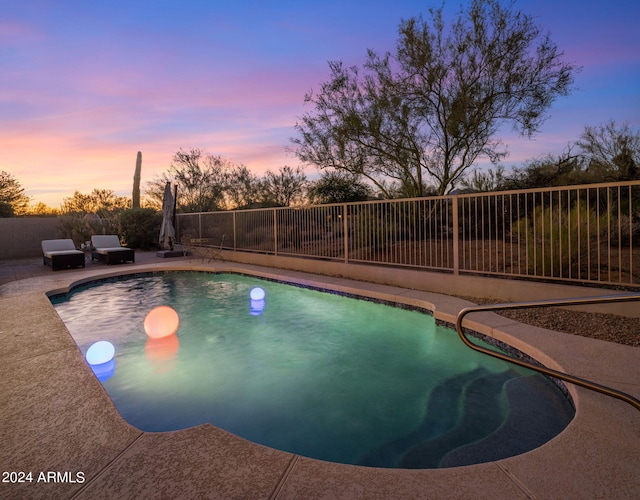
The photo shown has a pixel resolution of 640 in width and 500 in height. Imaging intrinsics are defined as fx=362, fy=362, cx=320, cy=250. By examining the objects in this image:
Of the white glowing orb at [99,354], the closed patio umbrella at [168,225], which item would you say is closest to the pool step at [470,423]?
the white glowing orb at [99,354]

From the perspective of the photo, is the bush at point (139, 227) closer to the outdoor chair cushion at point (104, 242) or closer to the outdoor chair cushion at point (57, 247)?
the outdoor chair cushion at point (104, 242)

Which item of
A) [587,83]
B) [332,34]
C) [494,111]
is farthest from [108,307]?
[587,83]

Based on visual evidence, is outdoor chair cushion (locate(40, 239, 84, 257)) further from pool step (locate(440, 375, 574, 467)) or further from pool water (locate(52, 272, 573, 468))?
pool step (locate(440, 375, 574, 467))

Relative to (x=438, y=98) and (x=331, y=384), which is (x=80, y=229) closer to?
(x=438, y=98)

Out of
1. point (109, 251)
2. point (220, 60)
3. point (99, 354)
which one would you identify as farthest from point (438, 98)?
point (109, 251)

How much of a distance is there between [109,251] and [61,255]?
1236 millimetres

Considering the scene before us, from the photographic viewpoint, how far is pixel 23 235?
1425cm

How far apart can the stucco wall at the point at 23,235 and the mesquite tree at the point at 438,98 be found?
11447mm

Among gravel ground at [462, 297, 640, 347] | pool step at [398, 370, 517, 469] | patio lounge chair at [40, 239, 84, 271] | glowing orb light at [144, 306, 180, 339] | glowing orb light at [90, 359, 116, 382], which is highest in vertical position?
patio lounge chair at [40, 239, 84, 271]

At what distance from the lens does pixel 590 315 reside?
4441 mm

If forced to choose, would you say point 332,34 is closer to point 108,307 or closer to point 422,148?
point 422,148

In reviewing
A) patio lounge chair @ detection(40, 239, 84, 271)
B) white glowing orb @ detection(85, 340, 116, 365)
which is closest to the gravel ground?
white glowing orb @ detection(85, 340, 116, 365)

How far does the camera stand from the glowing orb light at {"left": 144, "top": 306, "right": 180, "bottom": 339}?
5598mm

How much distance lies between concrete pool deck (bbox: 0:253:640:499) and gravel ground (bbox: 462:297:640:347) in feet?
2.77
